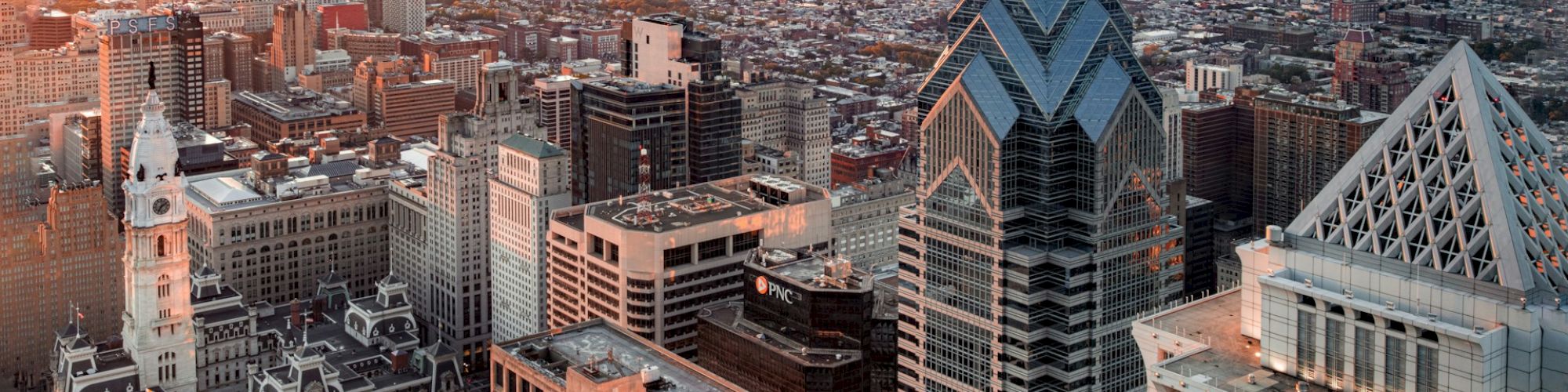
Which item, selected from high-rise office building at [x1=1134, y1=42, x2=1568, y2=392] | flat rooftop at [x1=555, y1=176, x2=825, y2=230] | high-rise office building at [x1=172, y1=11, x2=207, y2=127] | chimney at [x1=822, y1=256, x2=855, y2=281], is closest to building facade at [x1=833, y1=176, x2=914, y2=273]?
flat rooftop at [x1=555, y1=176, x2=825, y2=230]

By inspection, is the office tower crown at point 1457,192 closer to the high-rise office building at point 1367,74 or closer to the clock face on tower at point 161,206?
the clock face on tower at point 161,206

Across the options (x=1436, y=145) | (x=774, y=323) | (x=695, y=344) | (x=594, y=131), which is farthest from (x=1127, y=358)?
(x=594, y=131)

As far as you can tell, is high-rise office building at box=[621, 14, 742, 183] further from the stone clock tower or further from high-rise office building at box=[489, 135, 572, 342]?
the stone clock tower

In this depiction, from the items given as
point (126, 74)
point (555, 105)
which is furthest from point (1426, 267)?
point (126, 74)

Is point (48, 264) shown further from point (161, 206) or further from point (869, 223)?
point (869, 223)

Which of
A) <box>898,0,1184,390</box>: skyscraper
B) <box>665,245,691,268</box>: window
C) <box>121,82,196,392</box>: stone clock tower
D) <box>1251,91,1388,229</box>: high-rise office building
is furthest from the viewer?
<box>1251,91,1388,229</box>: high-rise office building
